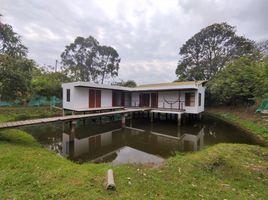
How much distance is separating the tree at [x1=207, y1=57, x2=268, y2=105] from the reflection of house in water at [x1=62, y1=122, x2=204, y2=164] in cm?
1012

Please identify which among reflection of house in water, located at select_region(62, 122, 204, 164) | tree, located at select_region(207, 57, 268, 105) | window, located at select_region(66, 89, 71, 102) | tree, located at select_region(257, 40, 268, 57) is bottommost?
reflection of house in water, located at select_region(62, 122, 204, 164)

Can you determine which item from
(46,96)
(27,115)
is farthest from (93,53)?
(27,115)

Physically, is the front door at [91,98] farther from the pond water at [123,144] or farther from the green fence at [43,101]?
the green fence at [43,101]

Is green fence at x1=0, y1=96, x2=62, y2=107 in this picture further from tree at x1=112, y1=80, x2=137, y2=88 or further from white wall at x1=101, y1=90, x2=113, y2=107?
tree at x1=112, y1=80, x2=137, y2=88

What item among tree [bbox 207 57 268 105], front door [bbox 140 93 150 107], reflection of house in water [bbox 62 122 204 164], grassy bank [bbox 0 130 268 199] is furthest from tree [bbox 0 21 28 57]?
tree [bbox 207 57 268 105]

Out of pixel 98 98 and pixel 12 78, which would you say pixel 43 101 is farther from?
pixel 12 78

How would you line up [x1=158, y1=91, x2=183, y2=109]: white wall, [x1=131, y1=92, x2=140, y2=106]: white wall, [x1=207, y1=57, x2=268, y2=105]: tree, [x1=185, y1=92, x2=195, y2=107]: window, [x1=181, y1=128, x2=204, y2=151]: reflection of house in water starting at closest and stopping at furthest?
[x1=181, y1=128, x2=204, y2=151]: reflection of house in water, [x1=185, y1=92, x2=195, y2=107]: window, [x1=158, y1=91, x2=183, y2=109]: white wall, [x1=207, y1=57, x2=268, y2=105]: tree, [x1=131, y1=92, x2=140, y2=106]: white wall

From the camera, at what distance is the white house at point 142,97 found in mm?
13867

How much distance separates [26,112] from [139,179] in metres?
15.5

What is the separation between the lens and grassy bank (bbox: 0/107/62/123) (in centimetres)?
1433

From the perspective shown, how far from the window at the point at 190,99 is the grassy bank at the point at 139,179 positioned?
940 cm

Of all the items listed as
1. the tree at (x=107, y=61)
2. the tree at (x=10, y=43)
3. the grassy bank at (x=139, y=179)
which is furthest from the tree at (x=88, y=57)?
the grassy bank at (x=139, y=179)

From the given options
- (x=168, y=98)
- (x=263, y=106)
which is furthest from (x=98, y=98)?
(x=263, y=106)

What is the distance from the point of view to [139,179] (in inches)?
157
